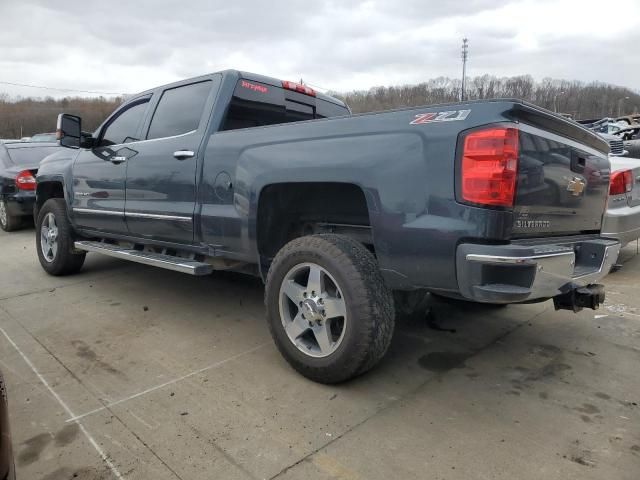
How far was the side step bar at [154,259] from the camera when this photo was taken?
3498 mm

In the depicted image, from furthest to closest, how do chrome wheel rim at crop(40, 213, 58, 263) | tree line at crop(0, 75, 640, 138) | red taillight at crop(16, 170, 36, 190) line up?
tree line at crop(0, 75, 640, 138) → red taillight at crop(16, 170, 36, 190) → chrome wheel rim at crop(40, 213, 58, 263)

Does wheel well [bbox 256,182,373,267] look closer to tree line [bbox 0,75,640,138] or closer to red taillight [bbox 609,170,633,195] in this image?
red taillight [bbox 609,170,633,195]

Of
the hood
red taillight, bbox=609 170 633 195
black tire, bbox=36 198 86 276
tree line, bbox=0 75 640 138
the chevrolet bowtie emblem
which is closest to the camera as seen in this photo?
the chevrolet bowtie emblem

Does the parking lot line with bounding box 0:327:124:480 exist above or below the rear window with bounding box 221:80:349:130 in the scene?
below

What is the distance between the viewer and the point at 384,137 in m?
2.52

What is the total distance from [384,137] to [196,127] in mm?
1833

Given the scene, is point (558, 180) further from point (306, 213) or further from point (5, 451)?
point (5, 451)

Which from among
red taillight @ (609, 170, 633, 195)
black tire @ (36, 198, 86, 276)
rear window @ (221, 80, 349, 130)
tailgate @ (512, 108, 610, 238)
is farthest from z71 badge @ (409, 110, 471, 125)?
black tire @ (36, 198, 86, 276)

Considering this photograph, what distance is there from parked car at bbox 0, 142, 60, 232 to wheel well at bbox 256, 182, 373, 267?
6.82 meters

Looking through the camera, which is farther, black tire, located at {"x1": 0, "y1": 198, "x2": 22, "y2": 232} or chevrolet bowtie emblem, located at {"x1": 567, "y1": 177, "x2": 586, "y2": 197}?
black tire, located at {"x1": 0, "y1": 198, "x2": 22, "y2": 232}

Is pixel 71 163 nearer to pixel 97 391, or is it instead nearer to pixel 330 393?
pixel 97 391

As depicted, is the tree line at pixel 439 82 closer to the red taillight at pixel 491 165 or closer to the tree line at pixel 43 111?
the tree line at pixel 43 111

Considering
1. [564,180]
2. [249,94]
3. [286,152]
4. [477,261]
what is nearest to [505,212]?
[477,261]

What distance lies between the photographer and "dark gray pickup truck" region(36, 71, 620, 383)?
2260mm
